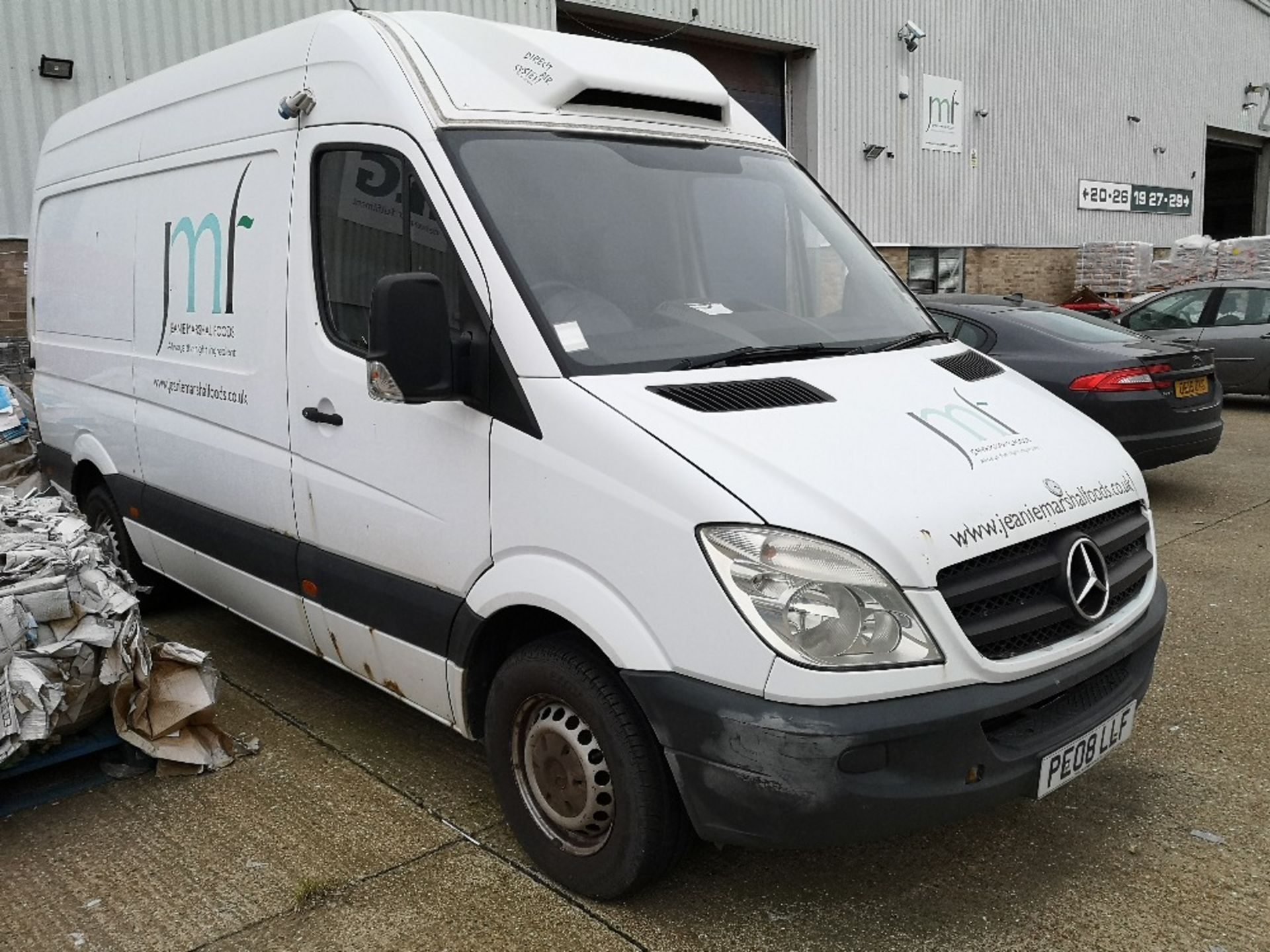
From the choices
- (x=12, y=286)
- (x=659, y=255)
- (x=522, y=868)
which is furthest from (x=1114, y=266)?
(x=522, y=868)

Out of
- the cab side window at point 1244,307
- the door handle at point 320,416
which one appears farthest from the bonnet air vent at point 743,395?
the cab side window at point 1244,307

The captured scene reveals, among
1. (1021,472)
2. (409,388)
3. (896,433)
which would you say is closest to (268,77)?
(409,388)

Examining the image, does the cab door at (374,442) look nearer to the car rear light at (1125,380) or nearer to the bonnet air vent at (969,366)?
the bonnet air vent at (969,366)

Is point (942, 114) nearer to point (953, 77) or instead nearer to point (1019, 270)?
point (953, 77)

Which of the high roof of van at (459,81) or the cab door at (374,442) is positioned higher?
the high roof of van at (459,81)

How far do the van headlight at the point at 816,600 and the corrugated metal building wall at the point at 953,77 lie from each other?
28.5 ft

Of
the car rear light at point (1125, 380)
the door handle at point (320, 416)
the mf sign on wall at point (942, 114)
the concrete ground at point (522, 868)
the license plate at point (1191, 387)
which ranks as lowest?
the concrete ground at point (522, 868)

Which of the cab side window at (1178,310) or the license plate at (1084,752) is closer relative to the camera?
the license plate at (1084,752)

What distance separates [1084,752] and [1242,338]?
10781 mm

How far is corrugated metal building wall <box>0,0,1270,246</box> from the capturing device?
922 cm

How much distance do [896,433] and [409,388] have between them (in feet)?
4.31

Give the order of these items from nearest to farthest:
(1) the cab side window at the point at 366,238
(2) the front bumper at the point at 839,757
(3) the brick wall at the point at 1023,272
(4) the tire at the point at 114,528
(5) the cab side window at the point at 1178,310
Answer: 1. (2) the front bumper at the point at 839,757
2. (1) the cab side window at the point at 366,238
3. (4) the tire at the point at 114,528
4. (5) the cab side window at the point at 1178,310
5. (3) the brick wall at the point at 1023,272

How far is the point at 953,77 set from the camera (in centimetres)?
1898

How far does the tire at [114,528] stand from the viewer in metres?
5.32
